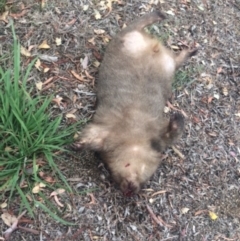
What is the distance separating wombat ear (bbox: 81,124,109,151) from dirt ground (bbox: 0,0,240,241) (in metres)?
0.17

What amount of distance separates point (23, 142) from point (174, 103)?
5.31 ft

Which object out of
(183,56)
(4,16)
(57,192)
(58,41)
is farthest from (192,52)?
(57,192)

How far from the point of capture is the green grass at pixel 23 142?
404 cm

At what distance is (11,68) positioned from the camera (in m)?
4.39

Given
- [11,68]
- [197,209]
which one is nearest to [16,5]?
[11,68]

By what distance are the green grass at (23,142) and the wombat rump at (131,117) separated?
33 cm

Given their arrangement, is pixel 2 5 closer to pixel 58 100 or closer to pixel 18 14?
pixel 18 14

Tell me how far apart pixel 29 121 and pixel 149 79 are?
114 cm

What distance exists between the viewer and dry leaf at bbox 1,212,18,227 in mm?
4024

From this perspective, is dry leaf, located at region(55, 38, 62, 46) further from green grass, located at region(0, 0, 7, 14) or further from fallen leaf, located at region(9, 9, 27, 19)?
green grass, located at region(0, 0, 7, 14)

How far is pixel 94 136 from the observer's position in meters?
4.35

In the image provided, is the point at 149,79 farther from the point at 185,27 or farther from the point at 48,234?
the point at 48,234

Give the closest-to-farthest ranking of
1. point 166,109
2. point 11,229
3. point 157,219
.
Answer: point 11,229, point 157,219, point 166,109

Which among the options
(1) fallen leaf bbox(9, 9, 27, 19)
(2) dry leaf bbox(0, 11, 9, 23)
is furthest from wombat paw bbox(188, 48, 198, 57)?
(2) dry leaf bbox(0, 11, 9, 23)
